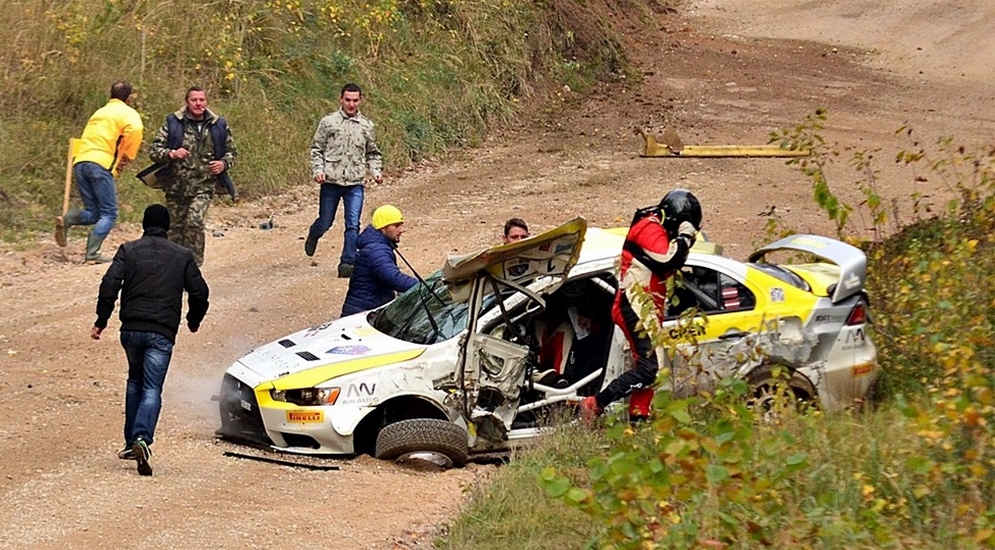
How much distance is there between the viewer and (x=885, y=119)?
75.6 feet

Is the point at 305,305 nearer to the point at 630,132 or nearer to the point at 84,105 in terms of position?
the point at 84,105

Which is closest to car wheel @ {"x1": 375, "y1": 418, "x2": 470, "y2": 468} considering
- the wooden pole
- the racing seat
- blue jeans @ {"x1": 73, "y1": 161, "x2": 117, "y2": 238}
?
the racing seat

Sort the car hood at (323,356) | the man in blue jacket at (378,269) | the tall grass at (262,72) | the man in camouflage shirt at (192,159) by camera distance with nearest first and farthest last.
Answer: the car hood at (323,356) < the man in blue jacket at (378,269) < the man in camouflage shirt at (192,159) < the tall grass at (262,72)

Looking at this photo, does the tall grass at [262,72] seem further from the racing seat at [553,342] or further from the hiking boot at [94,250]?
the racing seat at [553,342]

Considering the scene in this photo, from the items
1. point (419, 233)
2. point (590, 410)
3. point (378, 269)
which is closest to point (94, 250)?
point (419, 233)

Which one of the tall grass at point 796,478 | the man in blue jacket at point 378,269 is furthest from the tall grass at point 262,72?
the tall grass at point 796,478

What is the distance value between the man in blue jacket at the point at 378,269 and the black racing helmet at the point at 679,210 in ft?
7.03

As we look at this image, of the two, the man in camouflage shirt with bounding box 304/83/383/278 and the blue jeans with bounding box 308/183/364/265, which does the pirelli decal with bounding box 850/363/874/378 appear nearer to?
the man in camouflage shirt with bounding box 304/83/383/278

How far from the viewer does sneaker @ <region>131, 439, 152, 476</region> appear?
870 cm

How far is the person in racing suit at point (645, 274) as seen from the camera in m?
9.27

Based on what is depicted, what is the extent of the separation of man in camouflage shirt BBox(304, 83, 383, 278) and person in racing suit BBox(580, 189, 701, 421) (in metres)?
4.96

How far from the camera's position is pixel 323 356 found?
31.3ft

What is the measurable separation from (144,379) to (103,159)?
5.67 m

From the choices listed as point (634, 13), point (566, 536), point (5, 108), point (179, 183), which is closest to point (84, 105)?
point (5, 108)
